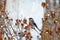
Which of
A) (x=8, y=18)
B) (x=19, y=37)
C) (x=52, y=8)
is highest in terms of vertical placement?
(x=52, y=8)

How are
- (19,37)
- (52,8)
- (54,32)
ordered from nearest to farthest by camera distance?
1. (54,32)
2. (52,8)
3. (19,37)

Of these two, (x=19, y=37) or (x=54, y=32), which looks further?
(x=19, y=37)

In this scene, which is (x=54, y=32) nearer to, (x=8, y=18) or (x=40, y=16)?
(x=40, y=16)

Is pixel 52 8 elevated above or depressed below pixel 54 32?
Result: above

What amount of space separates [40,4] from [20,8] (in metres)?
0.21

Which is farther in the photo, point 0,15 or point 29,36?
point 0,15

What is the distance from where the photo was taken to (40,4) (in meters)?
1.42

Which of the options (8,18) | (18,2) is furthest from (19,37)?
(18,2)

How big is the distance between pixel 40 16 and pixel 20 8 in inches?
9.4

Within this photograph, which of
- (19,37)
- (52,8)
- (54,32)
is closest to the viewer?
(54,32)

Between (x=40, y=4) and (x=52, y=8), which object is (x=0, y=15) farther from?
(x=52, y=8)

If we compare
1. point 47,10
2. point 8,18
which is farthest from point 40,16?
point 8,18

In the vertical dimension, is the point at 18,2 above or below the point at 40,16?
above

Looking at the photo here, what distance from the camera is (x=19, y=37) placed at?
141 centimetres
